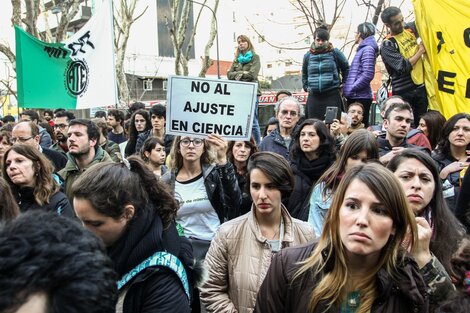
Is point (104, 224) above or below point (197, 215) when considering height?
above

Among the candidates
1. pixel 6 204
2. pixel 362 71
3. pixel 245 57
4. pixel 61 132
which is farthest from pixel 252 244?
pixel 61 132

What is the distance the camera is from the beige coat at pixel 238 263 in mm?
3148

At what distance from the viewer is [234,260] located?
3.24 m

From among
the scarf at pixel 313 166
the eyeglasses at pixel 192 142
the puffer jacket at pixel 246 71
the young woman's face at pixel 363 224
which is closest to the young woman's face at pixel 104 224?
the young woman's face at pixel 363 224

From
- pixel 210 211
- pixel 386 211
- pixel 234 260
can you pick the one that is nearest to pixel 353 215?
pixel 386 211

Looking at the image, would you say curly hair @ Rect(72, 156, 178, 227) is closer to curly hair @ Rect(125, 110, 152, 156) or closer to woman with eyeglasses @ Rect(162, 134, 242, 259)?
woman with eyeglasses @ Rect(162, 134, 242, 259)

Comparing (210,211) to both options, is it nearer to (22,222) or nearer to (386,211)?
(386,211)

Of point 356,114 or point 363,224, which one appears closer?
point 363,224

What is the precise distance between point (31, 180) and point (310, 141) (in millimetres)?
2642

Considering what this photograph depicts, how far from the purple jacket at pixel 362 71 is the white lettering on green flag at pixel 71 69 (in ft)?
11.6

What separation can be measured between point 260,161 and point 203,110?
101 cm

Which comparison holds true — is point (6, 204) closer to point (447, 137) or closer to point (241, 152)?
point (241, 152)

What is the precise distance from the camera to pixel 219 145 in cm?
425

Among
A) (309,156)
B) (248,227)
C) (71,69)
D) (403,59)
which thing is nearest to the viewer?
(248,227)
